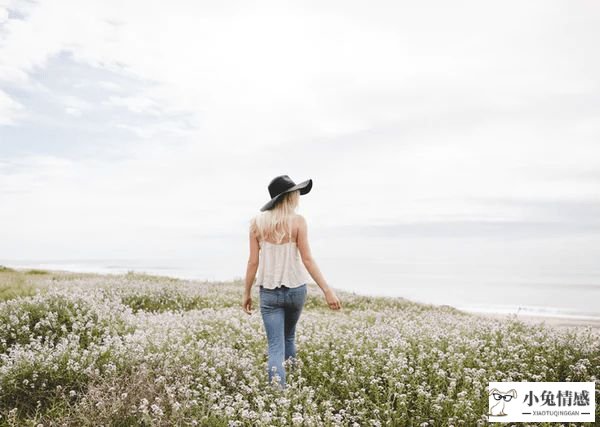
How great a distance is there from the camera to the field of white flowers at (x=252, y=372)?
5.70 m

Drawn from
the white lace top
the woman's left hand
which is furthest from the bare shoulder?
the woman's left hand

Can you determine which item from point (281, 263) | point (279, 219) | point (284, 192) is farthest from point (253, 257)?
point (284, 192)

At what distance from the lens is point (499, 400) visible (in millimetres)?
6059

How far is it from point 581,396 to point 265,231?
14.2ft

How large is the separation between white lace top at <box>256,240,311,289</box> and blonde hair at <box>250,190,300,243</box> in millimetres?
117

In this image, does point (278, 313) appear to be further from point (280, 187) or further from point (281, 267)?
point (280, 187)

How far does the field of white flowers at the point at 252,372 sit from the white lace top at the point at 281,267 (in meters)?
1.17

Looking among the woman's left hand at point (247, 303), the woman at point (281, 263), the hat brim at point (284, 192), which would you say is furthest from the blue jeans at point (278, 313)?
the hat brim at point (284, 192)

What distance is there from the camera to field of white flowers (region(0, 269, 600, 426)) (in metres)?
5.70

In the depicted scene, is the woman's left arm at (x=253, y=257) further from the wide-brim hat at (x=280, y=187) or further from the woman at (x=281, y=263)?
the wide-brim hat at (x=280, y=187)

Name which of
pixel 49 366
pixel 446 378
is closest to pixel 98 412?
pixel 49 366

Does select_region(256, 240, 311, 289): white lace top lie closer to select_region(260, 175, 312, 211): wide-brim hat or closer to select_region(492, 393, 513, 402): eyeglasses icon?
select_region(260, 175, 312, 211): wide-brim hat

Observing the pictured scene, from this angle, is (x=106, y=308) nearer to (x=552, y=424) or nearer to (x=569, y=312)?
(x=552, y=424)

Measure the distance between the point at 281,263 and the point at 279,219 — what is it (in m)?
0.54
